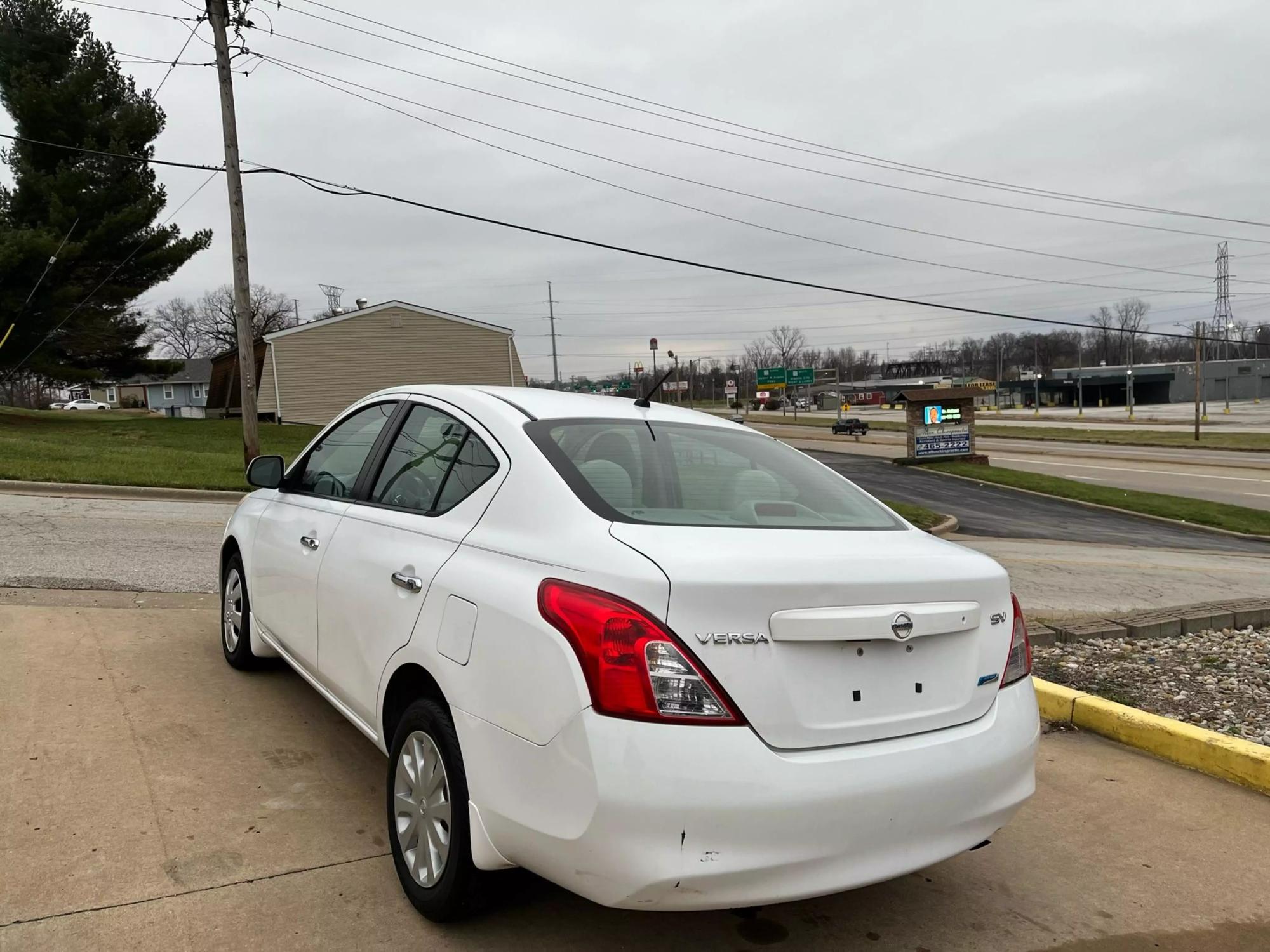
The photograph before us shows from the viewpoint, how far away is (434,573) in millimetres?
2887

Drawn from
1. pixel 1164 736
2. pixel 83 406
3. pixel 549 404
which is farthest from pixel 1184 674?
pixel 83 406

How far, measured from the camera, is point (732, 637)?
229 centimetres

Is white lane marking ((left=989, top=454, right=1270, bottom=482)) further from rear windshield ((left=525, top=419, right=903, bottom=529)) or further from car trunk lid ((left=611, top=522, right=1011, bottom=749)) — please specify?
car trunk lid ((left=611, top=522, right=1011, bottom=749))

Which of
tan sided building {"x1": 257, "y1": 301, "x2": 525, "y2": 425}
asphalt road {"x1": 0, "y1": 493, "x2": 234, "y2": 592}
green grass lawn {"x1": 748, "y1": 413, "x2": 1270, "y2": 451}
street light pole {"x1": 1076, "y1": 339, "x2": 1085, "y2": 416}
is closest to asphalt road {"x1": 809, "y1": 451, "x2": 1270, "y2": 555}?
asphalt road {"x1": 0, "y1": 493, "x2": 234, "y2": 592}

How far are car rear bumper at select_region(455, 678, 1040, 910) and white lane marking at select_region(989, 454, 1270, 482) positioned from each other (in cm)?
3637

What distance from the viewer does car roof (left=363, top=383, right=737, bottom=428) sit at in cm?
327

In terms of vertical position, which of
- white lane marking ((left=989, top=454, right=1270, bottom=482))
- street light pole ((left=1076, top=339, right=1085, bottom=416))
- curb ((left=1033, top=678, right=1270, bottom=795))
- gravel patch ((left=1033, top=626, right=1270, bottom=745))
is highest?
street light pole ((left=1076, top=339, right=1085, bottom=416))

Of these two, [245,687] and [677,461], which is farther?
[245,687]

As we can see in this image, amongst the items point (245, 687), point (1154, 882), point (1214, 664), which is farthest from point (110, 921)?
point (1214, 664)

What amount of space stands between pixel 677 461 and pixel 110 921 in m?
2.27

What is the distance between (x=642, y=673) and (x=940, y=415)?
32275 millimetres

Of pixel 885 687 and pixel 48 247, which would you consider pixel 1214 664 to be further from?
pixel 48 247

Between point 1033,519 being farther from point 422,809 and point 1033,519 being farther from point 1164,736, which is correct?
point 422,809

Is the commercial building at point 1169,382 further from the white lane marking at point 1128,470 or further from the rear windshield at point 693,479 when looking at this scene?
the rear windshield at point 693,479
